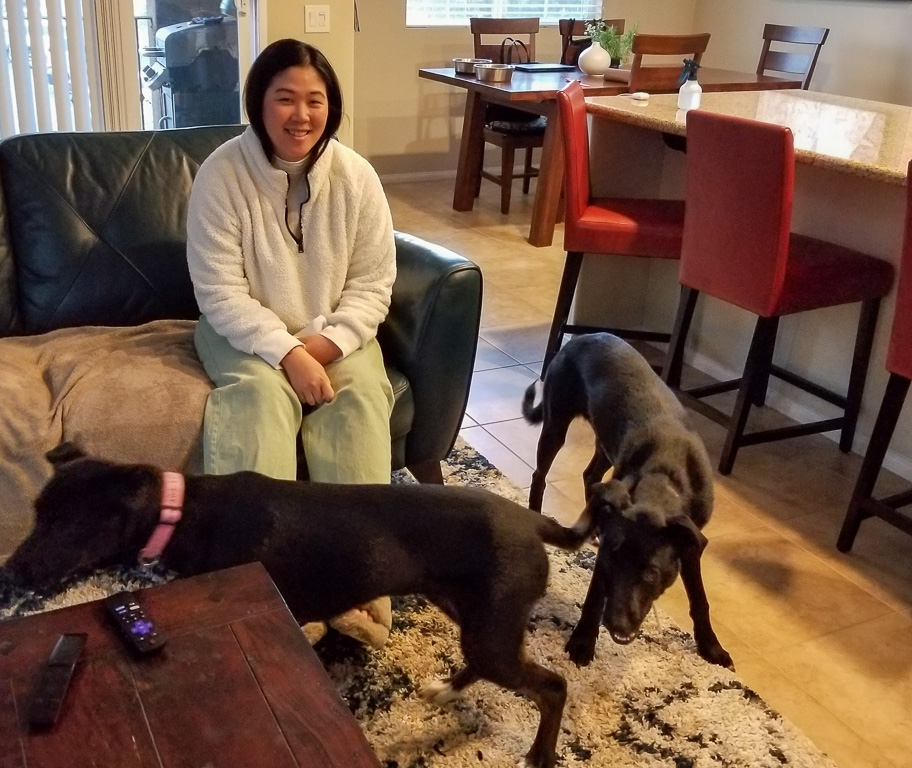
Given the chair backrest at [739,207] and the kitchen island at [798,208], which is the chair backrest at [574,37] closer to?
A: the kitchen island at [798,208]

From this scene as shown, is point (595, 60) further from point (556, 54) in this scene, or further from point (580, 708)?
point (580, 708)

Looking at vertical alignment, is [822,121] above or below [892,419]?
above

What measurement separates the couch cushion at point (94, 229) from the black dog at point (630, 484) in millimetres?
986

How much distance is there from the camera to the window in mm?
5754

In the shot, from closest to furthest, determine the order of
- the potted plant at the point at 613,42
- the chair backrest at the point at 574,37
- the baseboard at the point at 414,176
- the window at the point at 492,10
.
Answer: the potted plant at the point at 613,42, the chair backrest at the point at 574,37, the window at the point at 492,10, the baseboard at the point at 414,176

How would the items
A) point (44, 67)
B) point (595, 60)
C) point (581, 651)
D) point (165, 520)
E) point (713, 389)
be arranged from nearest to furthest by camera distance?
point (165, 520) < point (581, 651) < point (713, 389) < point (44, 67) < point (595, 60)

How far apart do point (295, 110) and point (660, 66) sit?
2913 millimetres

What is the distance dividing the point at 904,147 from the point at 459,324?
4.50 feet

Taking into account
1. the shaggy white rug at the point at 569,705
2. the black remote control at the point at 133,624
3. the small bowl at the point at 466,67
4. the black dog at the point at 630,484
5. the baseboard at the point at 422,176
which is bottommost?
the shaggy white rug at the point at 569,705

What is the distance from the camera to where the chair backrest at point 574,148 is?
275 centimetres

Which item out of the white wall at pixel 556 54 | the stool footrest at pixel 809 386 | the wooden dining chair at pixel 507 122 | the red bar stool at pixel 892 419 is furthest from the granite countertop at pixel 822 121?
the white wall at pixel 556 54

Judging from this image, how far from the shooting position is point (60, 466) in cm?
131

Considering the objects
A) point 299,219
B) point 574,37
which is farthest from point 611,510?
point 574,37

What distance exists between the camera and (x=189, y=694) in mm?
982
